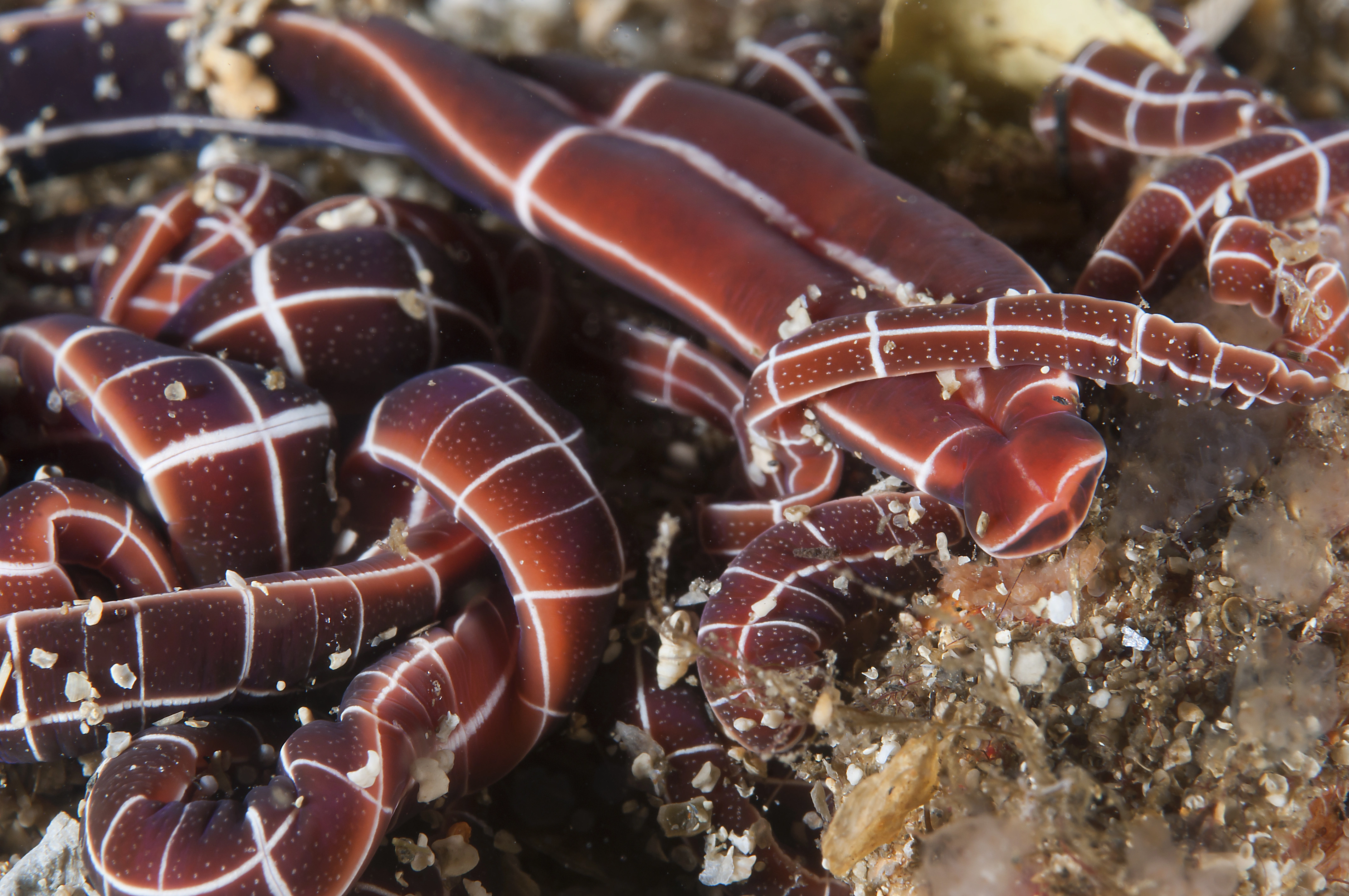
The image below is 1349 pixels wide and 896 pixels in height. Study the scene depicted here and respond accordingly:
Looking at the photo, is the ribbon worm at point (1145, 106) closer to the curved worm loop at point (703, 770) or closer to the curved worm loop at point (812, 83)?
the curved worm loop at point (812, 83)

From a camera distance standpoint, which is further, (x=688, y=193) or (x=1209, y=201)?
(x=688, y=193)

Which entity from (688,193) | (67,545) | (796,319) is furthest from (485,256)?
(67,545)

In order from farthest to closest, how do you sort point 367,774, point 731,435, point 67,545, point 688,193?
point 731,435
point 688,193
point 67,545
point 367,774

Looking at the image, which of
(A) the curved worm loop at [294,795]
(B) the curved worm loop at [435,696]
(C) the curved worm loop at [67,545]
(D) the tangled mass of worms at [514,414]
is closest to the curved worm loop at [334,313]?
(D) the tangled mass of worms at [514,414]

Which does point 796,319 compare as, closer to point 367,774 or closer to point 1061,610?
point 1061,610

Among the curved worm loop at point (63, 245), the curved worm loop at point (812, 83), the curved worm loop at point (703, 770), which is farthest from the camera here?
the curved worm loop at point (63, 245)

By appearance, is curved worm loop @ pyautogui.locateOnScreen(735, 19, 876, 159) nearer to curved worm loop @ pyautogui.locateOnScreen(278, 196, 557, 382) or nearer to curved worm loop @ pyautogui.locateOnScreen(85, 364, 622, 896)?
curved worm loop @ pyautogui.locateOnScreen(278, 196, 557, 382)

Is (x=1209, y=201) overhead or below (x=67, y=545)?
overhead
